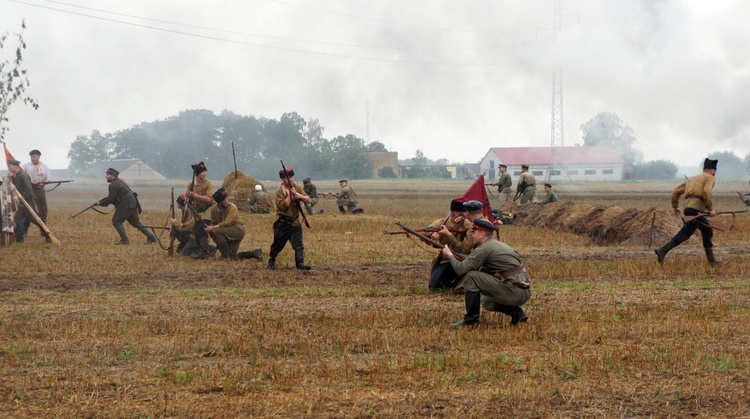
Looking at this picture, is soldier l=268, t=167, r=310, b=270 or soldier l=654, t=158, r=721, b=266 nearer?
soldier l=654, t=158, r=721, b=266

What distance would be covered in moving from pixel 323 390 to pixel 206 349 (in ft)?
6.57

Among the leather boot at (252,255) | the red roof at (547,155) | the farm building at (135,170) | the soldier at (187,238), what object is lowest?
the leather boot at (252,255)

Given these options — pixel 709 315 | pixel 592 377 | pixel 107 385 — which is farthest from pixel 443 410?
pixel 709 315

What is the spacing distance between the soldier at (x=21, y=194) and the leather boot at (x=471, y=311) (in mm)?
14023

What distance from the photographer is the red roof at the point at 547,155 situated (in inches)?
3489

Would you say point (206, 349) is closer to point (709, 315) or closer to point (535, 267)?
point (709, 315)

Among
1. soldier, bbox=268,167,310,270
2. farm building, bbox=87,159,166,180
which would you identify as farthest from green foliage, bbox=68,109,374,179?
soldier, bbox=268,167,310,270

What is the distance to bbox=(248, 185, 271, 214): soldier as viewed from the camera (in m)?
32.5

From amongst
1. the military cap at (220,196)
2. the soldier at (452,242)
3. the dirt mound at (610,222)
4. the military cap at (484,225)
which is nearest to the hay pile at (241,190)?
the dirt mound at (610,222)

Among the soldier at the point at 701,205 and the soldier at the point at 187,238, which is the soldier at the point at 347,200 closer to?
the soldier at the point at 187,238

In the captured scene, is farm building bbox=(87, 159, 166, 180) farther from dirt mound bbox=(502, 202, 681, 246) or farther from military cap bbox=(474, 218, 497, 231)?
military cap bbox=(474, 218, 497, 231)

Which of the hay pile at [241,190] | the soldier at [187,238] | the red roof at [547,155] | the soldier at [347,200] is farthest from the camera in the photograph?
the red roof at [547,155]

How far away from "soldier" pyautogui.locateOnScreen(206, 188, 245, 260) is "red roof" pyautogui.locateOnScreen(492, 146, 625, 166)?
73125 millimetres

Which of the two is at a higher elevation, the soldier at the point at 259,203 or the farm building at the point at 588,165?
the farm building at the point at 588,165
